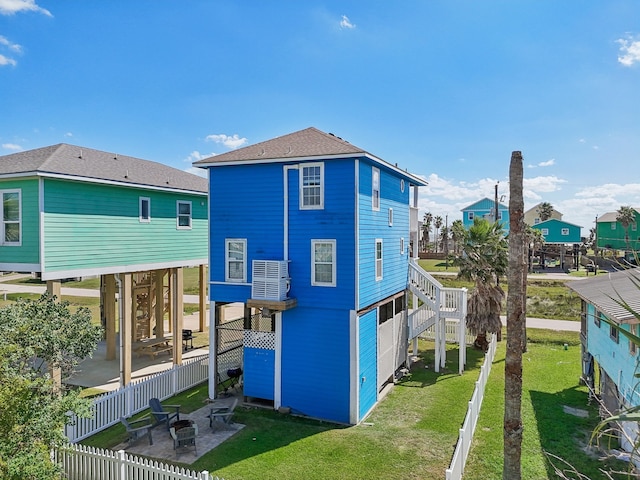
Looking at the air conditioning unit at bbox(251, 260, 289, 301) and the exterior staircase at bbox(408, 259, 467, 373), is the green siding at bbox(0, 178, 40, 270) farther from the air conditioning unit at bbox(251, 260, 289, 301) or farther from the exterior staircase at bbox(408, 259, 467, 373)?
the exterior staircase at bbox(408, 259, 467, 373)

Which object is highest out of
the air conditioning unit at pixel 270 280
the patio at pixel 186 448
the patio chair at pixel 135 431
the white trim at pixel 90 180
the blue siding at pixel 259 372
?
the white trim at pixel 90 180

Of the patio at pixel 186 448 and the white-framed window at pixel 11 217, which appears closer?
the patio at pixel 186 448

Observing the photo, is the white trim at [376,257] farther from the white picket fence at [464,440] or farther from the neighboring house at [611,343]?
the neighboring house at [611,343]

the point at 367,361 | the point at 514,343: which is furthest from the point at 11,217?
the point at 514,343

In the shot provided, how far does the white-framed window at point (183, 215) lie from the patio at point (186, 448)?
8584 millimetres

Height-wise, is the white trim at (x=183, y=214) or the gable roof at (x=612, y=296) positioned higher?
the white trim at (x=183, y=214)

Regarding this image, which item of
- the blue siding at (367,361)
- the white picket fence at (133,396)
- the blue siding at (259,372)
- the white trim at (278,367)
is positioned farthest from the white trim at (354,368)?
the white picket fence at (133,396)

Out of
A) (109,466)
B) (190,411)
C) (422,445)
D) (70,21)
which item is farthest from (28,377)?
(70,21)

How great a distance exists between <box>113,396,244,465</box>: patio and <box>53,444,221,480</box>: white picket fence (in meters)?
1.21

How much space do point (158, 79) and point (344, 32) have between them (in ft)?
29.1

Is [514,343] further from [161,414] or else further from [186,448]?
[161,414]

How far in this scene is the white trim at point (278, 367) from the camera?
14008 mm

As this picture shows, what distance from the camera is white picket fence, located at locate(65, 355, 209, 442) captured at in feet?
39.8

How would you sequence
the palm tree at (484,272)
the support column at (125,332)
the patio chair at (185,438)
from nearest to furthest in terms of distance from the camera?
the patio chair at (185,438) < the support column at (125,332) < the palm tree at (484,272)
